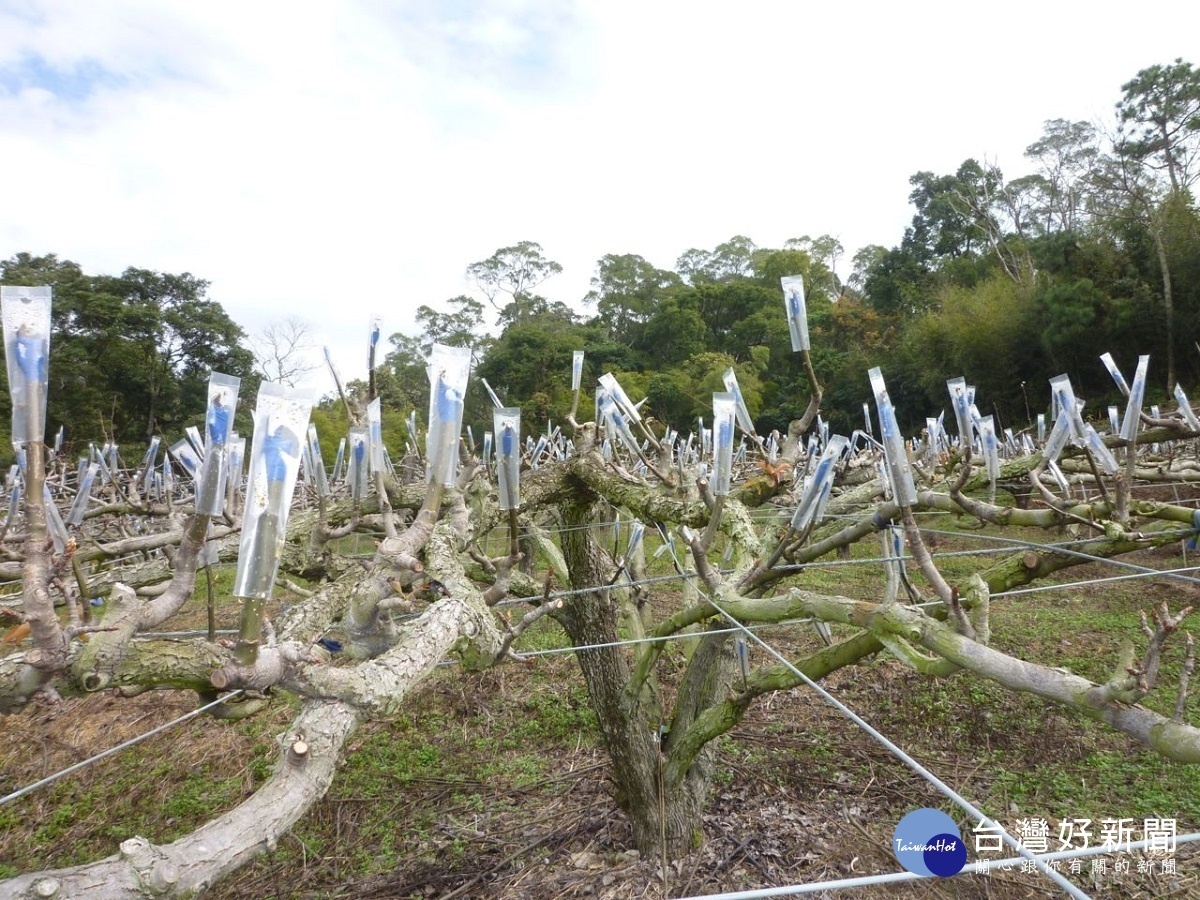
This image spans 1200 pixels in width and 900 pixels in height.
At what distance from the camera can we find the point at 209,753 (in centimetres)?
424

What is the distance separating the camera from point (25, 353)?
929mm

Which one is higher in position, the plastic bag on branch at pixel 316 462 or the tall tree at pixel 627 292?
the tall tree at pixel 627 292

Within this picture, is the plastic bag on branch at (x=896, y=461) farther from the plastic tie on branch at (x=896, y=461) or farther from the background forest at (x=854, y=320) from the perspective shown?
the background forest at (x=854, y=320)

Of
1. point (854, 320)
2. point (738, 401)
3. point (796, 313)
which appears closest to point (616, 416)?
point (738, 401)

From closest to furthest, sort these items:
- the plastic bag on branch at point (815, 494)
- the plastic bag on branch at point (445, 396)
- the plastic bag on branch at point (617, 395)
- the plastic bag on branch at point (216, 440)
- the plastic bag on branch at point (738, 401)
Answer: the plastic bag on branch at point (216, 440), the plastic bag on branch at point (445, 396), the plastic bag on branch at point (815, 494), the plastic bag on branch at point (738, 401), the plastic bag on branch at point (617, 395)

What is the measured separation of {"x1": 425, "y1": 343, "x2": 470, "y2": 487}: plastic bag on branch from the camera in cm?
132

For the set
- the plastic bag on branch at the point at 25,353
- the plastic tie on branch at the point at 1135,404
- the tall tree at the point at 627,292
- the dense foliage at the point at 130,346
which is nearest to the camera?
the plastic bag on branch at the point at 25,353

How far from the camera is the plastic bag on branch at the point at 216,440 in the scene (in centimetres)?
104

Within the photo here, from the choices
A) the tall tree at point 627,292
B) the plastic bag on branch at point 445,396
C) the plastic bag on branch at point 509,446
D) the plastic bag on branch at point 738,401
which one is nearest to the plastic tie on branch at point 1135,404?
the plastic bag on branch at point 738,401

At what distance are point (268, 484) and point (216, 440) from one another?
174mm

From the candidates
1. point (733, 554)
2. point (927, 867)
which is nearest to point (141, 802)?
point (733, 554)

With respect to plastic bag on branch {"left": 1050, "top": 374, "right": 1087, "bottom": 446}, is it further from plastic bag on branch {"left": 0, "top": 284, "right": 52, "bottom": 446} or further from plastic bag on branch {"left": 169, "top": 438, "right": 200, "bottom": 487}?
plastic bag on branch {"left": 169, "top": 438, "right": 200, "bottom": 487}

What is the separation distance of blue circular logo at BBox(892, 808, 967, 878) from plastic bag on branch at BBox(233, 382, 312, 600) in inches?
44.2

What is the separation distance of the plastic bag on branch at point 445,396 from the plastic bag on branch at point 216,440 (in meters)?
0.37
